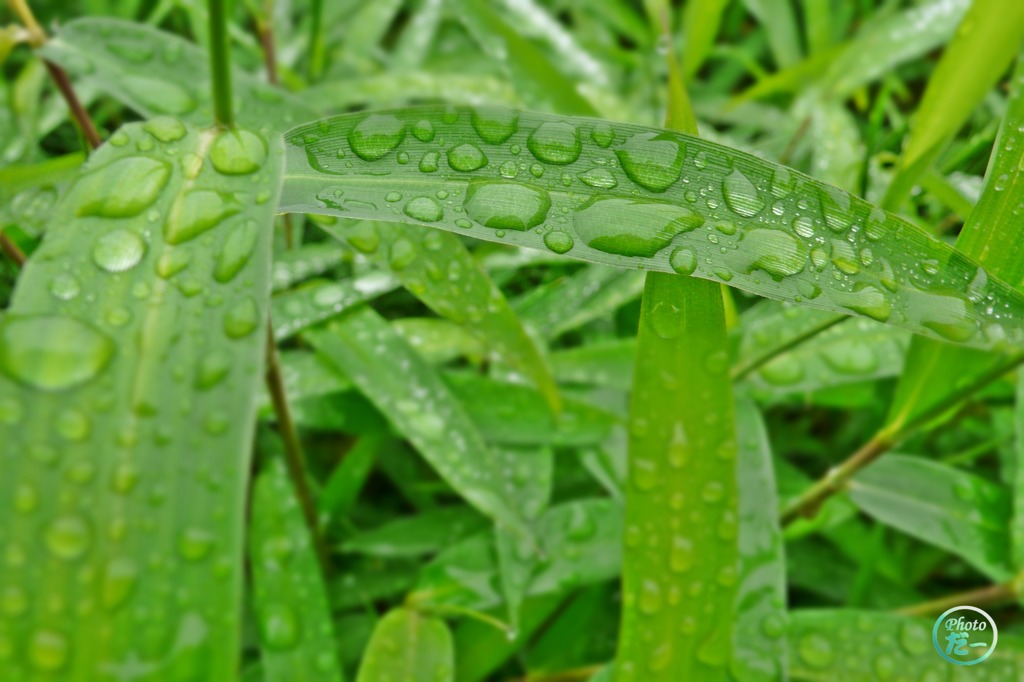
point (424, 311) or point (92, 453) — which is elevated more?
point (92, 453)

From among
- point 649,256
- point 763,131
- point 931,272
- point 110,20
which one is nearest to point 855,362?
point 931,272

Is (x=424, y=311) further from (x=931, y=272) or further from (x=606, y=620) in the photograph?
(x=931, y=272)

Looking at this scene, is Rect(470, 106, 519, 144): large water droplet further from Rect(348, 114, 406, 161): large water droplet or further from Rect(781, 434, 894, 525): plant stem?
Rect(781, 434, 894, 525): plant stem

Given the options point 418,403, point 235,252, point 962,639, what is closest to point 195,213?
point 235,252

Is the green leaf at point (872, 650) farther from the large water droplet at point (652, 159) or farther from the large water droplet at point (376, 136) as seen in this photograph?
the large water droplet at point (376, 136)

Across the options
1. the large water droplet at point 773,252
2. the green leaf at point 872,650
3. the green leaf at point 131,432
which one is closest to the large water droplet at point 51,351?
the green leaf at point 131,432
